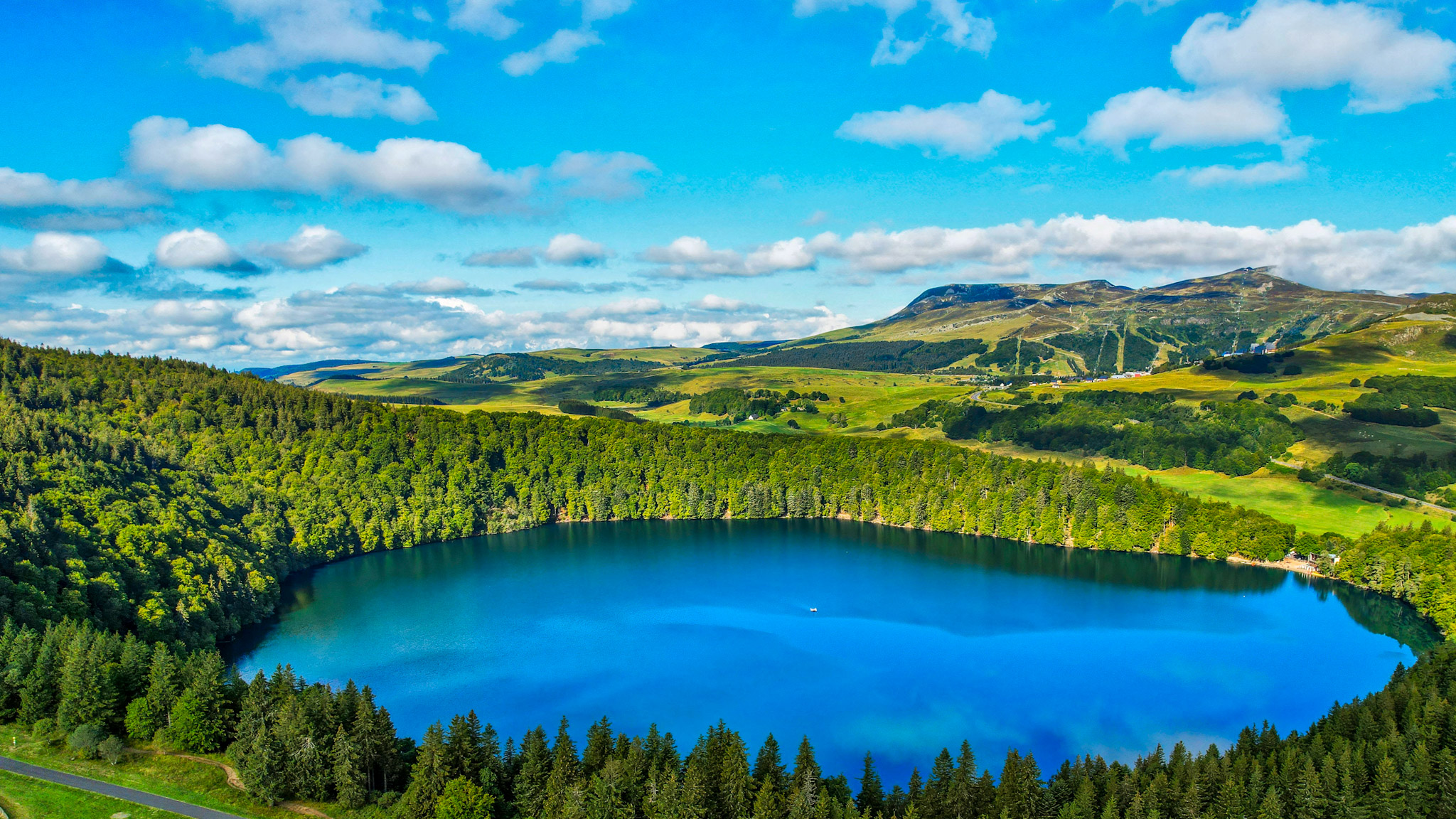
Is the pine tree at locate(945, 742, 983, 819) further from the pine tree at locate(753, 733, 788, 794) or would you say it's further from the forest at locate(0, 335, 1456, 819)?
the pine tree at locate(753, 733, 788, 794)

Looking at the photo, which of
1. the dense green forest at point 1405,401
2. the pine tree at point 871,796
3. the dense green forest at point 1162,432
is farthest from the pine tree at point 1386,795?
the dense green forest at point 1405,401

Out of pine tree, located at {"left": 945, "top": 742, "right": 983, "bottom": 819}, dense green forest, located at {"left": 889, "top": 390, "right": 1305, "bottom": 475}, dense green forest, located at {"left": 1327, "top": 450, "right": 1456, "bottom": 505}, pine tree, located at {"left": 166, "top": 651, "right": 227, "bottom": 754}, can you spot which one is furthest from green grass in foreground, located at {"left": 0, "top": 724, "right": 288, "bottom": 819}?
dense green forest, located at {"left": 1327, "top": 450, "right": 1456, "bottom": 505}

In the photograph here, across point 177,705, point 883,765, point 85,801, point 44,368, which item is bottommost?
point 883,765

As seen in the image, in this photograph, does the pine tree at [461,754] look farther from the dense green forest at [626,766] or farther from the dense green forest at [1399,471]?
the dense green forest at [1399,471]

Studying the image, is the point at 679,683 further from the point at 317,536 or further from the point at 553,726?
the point at 317,536

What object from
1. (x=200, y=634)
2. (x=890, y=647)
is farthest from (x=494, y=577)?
(x=890, y=647)

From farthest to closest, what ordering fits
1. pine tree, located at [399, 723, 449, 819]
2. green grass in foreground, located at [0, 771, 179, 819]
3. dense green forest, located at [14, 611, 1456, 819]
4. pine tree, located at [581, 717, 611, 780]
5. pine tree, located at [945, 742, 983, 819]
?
pine tree, located at [581, 717, 611, 780]
pine tree, located at [945, 742, 983, 819]
pine tree, located at [399, 723, 449, 819]
green grass in foreground, located at [0, 771, 179, 819]
dense green forest, located at [14, 611, 1456, 819]
